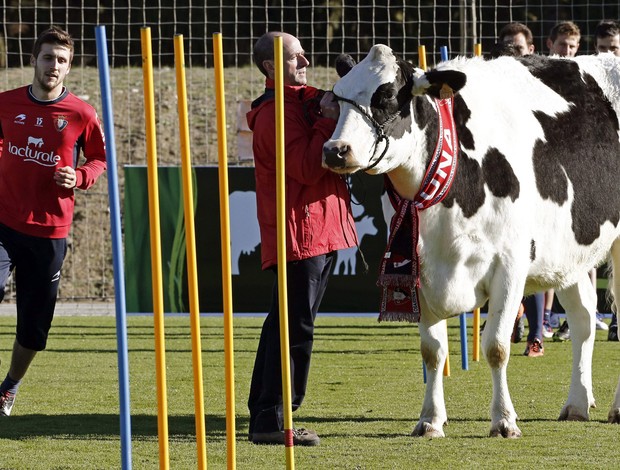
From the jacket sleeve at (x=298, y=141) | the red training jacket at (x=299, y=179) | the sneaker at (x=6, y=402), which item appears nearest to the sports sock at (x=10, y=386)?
the sneaker at (x=6, y=402)

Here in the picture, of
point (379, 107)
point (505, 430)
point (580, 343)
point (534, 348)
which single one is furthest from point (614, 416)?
point (534, 348)

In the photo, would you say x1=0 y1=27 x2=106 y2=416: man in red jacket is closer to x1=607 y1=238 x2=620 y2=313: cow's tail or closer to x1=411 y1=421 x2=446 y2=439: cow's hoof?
x1=411 y1=421 x2=446 y2=439: cow's hoof

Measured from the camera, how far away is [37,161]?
23.5ft

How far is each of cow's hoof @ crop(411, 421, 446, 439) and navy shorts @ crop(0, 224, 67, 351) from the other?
2.13 m

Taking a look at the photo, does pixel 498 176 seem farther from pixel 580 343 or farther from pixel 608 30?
pixel 608 30

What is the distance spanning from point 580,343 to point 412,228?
62.9 inches

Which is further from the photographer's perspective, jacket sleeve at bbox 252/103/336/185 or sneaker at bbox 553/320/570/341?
sneaker at bbox 553/320/570/341

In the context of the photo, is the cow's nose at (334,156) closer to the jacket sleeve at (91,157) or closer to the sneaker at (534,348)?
the jacket sleeve at (91,157)

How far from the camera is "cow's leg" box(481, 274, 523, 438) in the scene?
22.2ft

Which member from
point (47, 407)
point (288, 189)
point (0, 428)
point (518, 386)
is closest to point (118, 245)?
point (288, 189)

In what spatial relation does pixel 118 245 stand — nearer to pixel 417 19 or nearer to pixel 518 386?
pixel 518 386

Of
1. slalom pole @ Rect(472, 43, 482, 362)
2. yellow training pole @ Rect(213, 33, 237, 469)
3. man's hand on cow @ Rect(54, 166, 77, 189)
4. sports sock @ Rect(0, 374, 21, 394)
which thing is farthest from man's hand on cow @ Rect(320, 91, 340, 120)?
slalom pole @ Rect(472, 43, 482, 362)

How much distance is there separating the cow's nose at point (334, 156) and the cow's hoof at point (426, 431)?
5.17 ft

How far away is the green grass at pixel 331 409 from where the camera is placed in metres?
6.19
